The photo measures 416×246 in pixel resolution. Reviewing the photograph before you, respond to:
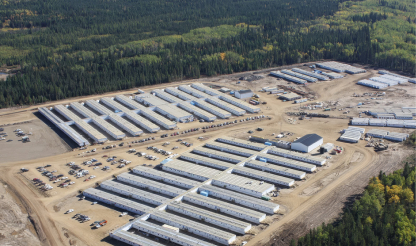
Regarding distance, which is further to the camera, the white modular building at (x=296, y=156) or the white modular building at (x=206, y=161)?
the white modular building at (x=296, y=156)

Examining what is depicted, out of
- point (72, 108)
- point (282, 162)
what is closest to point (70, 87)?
point (72, 108)

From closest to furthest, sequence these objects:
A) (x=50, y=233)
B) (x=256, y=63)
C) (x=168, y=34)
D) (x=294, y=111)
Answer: (x=50, y=233), (x=294, y=111), (x=256, y=63), (x=168, y=34)

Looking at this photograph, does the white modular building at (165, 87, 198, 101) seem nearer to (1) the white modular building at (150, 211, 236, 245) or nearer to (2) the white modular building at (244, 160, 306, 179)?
(2) the white modular building at (244, 160, 306, 179)

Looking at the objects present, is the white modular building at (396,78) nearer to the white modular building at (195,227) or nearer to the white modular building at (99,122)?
the white modular building at (99,122)

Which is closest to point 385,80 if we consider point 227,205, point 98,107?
point 98,107

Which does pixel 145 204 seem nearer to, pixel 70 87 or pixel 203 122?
pixel 203 122

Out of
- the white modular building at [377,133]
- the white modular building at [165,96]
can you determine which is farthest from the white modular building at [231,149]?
the white modular building at [165,96]

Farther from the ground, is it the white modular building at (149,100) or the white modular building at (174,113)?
the white modular building at (149,100)
